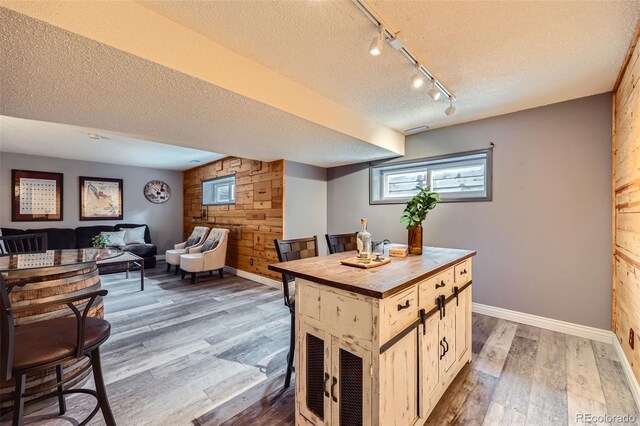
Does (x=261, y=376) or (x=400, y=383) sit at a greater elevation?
(x=400, y=383)

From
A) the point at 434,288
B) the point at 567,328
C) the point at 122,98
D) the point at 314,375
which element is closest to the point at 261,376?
the point at 314,375

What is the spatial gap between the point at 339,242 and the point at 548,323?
2369mm

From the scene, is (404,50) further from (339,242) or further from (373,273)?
(339,242)

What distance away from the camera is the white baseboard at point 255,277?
13.9 ft

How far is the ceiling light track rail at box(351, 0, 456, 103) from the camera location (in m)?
1.43

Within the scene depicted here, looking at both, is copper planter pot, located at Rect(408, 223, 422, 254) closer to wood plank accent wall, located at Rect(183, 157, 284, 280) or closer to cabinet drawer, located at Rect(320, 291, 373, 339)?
cabinet drawer, located at Rect(320, 291, 373, 339)

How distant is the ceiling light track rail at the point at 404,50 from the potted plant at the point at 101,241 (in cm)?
580

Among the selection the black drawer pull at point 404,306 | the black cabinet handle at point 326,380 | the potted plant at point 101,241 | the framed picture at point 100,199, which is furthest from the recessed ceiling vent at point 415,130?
the framed picture at point 100,199

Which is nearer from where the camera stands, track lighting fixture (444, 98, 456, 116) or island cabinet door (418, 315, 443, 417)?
island cabinet door (418, 315, 443, 417)

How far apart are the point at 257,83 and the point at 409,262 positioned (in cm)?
173

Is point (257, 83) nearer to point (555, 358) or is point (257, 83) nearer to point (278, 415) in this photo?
point (278, 415)

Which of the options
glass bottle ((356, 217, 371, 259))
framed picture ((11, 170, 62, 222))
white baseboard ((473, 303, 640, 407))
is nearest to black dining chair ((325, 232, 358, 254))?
glass bottle ((356, 217, 371, 259))

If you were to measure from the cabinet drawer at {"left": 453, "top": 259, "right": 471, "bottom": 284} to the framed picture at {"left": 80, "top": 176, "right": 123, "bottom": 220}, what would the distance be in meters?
7.11

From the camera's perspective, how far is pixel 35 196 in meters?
5.14
